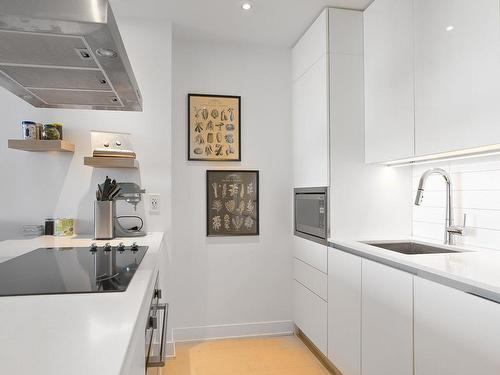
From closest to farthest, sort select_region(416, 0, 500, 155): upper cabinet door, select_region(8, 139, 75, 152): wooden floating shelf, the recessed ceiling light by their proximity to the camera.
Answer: select_region(416, 0, 500, 155): upper cabinet door
select_region(8, 139, 75, 152): wooden floating shelf
the recessed ceiling light

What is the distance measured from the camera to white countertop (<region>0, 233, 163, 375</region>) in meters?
0.57

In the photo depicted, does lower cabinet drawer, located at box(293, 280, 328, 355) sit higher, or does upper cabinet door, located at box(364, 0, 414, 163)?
upper cabinet door, located at box(364, 0, 414, 163)

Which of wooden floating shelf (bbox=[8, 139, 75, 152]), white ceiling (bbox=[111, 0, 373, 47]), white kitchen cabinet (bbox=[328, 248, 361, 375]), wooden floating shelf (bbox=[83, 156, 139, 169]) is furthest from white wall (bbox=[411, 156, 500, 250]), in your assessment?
wooden floating shelf (bbox=[8, 139, 75, 152])

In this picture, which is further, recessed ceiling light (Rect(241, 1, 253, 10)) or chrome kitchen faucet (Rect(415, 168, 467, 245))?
recessed ceiling light (Rect(241, 1, 253, 10))

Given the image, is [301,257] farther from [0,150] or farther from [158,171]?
[0,150]

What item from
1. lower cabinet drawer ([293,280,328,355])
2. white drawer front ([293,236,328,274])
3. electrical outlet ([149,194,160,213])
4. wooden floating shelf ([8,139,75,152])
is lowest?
lower cabinet drawer ([293,280,328,355])

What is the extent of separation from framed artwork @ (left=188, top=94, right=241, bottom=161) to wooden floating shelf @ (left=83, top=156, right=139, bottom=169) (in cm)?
66

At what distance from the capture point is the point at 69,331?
2.36 ft

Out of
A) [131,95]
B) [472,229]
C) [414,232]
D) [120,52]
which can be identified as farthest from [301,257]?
[120,52]

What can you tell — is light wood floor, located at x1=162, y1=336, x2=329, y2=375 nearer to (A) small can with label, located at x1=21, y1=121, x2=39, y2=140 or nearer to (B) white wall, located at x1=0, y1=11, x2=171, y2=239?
(B) white wall, located at x1=0, y1=11, x2=171, y2=239

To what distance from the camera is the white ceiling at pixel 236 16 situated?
242cm

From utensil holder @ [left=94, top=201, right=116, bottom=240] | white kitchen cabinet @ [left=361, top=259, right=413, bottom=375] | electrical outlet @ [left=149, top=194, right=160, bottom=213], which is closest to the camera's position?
white kitchen cabinet @ [left=361, top=259, right=413, bottom=375]

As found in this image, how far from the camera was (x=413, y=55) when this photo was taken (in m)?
1.94

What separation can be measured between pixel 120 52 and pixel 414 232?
7.02 ft
